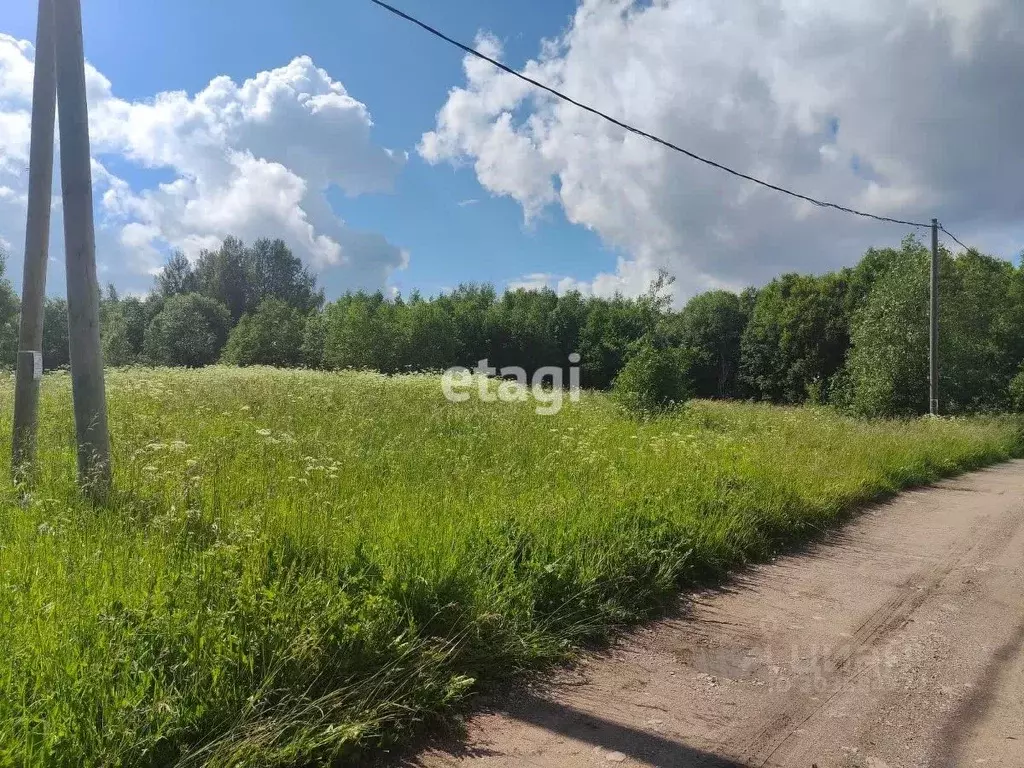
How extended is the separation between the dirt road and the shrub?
9346mm

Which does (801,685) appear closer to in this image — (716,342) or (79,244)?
(79,244)

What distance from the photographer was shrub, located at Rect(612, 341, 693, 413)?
48.8 feet

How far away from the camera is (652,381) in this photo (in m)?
15.0

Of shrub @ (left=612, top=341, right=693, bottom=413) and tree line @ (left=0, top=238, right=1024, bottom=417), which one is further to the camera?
tree line @ (left=0, top=238, right=1024, bottom=417)

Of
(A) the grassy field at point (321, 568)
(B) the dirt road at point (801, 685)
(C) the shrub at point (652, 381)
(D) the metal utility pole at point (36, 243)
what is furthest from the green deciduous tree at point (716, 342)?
(D) the metal utility pole at point (36, 243)

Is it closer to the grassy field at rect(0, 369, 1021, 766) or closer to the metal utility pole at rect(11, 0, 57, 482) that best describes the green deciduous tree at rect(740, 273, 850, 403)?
the grassy field at rect(0, 369, 1021, 766)

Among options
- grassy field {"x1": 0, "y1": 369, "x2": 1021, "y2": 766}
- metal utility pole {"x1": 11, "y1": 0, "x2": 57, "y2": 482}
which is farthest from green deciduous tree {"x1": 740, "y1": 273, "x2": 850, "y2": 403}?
metal utility pole {"x1": 11, "y1": 0, "x2": 57, "y2": 482}

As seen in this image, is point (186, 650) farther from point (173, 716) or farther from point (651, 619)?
point (651, 619)

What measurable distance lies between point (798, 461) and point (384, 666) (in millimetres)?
7440

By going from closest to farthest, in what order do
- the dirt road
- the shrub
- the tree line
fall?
1. the dirt road
2. the shrub
3. the tree line

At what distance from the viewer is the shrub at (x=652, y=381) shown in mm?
14859

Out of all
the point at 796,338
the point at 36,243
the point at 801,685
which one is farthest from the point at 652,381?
A: the point at 796,338

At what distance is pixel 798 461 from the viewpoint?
882 cm

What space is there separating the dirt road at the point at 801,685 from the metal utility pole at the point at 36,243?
195 inches
